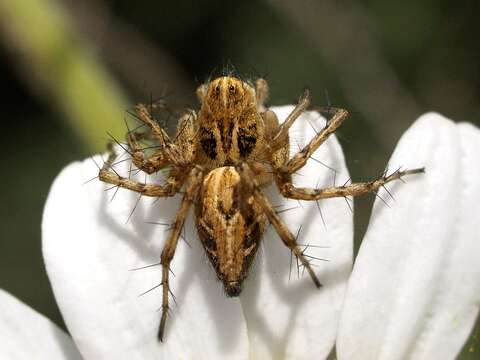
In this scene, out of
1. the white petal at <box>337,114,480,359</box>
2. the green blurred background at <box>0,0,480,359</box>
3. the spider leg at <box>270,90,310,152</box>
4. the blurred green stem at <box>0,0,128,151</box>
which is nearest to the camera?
the white petal at <box>337,114,480,359</box>

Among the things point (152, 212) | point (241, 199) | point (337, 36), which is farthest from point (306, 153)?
point (337, 36)

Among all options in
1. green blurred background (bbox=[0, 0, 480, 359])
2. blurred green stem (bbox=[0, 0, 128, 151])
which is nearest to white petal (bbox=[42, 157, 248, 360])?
blurred green stem (bbox=[0, 0, 128, 151])

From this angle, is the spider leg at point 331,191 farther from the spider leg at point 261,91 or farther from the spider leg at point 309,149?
the spider leg at point 261,91

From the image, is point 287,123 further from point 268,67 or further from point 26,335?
point 268,67

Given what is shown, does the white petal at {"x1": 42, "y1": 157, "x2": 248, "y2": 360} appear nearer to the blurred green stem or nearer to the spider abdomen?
the spider abdomen

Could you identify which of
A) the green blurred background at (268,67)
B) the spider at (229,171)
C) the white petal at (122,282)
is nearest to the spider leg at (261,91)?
the spider at (229,171)

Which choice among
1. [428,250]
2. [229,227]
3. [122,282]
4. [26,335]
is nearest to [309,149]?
[229,227]

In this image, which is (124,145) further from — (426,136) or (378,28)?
(378,28)
